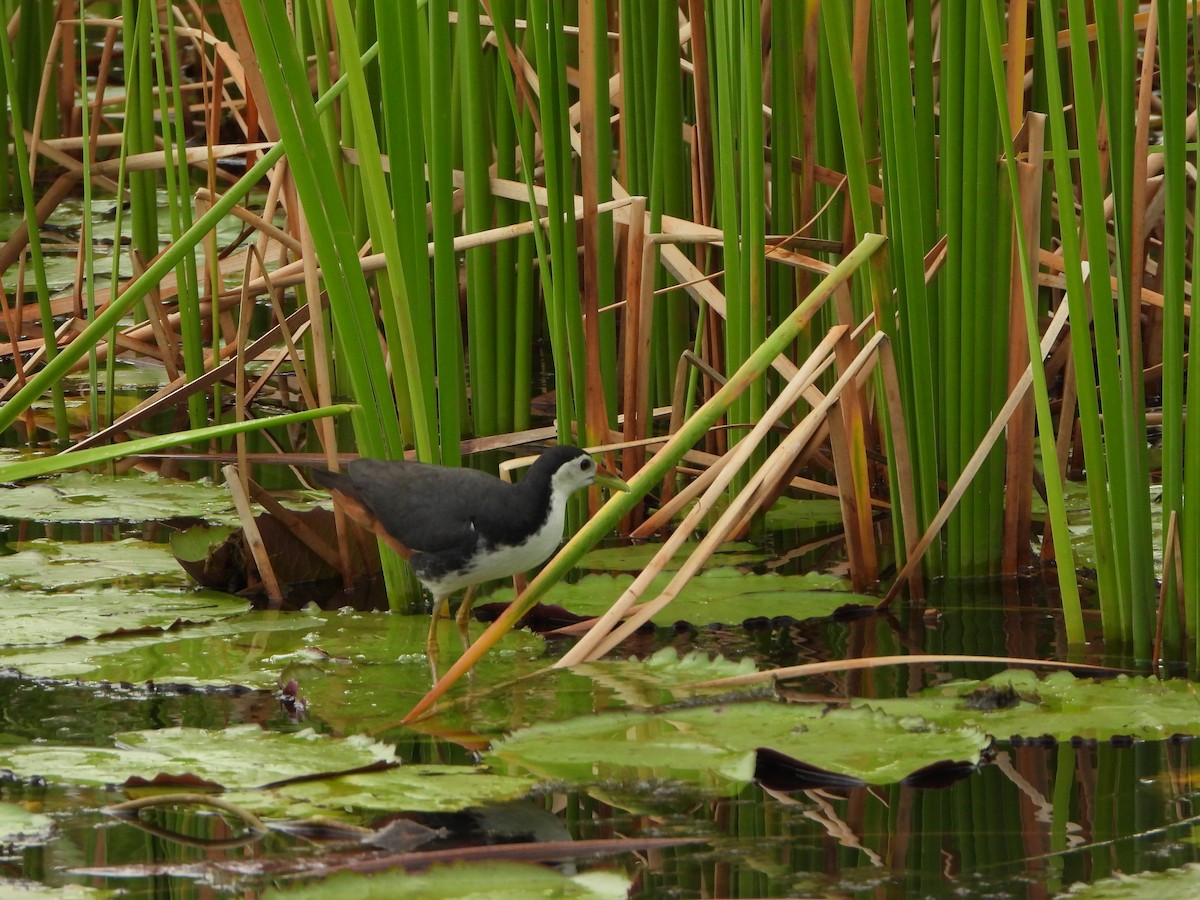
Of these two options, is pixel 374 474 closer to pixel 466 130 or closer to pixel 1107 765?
pixel 466 130

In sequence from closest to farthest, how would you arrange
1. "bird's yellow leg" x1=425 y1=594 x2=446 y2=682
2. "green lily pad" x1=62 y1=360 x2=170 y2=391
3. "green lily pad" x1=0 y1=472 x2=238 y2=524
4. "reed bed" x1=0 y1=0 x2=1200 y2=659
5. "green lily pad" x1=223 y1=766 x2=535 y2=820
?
"green lily pad" x1=223 y1=766 x2=535 y2=820 < "reed bed" x1=0 y1=0 x2=1200 y2=659 < "bird's yellow leg" x1=425 y1=594 x2=446 y2=682 < "green lily pad" x1=0 y1=472 x2=238 y2=524 < "green lily pad" x1=62 y1=360 x2=170 y2=391

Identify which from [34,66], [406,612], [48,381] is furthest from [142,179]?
[48,381]

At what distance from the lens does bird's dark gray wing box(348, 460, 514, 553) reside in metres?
2.77

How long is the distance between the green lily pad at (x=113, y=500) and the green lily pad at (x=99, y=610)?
42 cm

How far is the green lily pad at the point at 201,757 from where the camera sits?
6.75 feet

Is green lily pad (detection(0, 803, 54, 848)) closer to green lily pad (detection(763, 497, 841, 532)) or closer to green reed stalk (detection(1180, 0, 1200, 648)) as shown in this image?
green reed stalk (detection(1180, 0, 1200, 648))

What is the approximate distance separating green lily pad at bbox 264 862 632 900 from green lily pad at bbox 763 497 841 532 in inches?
71.6

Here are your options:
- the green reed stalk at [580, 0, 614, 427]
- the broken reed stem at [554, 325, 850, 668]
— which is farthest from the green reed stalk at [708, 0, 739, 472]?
the green reed stalk at [580, 0, 614, 427]

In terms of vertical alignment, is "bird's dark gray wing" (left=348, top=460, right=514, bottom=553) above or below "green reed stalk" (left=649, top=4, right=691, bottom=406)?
below

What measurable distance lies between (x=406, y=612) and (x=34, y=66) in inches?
167

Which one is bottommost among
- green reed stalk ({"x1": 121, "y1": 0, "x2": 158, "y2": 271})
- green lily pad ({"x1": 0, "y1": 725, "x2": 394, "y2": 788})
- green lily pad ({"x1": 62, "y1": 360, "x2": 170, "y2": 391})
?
green lily pad ({"x1": 0, "y1": 725, "x2": 394, "y2": 788})

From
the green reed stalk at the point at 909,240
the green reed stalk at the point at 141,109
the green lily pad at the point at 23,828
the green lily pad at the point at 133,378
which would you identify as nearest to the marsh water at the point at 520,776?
the green lily pad at the point at 23,828

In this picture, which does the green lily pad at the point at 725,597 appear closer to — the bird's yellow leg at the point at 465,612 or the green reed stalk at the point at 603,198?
the bird's yellow leg at the point at 465,612

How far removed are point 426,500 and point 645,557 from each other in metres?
0.59
